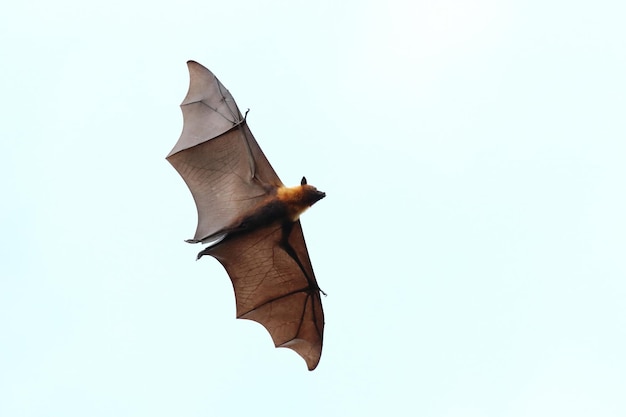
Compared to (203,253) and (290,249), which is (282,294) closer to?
(290,249)

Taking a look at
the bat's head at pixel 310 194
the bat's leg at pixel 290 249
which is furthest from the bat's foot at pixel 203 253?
the bat's head at pixel 310 194

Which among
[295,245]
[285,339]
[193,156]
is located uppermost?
[193,156]

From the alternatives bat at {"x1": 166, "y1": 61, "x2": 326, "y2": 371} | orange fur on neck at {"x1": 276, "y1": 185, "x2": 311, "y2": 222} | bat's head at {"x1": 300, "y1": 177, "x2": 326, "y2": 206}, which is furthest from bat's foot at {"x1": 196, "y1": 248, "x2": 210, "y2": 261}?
bat's head at {"x1": 300, "y1": 177, "x2": 326, "y2": 206}

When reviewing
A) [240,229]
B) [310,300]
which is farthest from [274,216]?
[310,300]

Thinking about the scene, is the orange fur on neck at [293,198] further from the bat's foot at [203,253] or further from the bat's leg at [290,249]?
the bat's foot at [203,253]

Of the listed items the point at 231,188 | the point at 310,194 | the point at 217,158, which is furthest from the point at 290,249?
the point at 217,158

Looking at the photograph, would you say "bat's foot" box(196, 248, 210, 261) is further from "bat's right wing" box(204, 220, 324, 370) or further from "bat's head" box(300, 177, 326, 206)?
"bat's head" box(300, 177, 326, 206)

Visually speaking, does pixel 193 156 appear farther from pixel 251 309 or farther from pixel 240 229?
pixel 251 309
